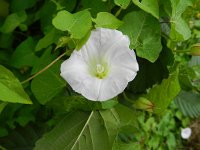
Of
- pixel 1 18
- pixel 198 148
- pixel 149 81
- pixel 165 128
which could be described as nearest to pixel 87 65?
pixel 149 81

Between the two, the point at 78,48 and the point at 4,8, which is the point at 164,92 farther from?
the point at 4,8

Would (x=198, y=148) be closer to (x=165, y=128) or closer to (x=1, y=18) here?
(x=165, y=128)

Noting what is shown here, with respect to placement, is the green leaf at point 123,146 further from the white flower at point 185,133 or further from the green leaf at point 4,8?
the white flower at point 185,133

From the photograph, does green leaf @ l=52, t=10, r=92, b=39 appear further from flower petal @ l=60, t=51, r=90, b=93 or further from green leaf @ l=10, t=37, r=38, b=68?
green leaf @ l=10, t=37, r=38, b=68

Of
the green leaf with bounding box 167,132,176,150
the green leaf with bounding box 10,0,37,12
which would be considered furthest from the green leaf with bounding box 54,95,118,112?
the green leaf with bounding box 167,132,176,150

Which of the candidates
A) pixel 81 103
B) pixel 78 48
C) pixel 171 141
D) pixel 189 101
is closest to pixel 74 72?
pixel 78 48

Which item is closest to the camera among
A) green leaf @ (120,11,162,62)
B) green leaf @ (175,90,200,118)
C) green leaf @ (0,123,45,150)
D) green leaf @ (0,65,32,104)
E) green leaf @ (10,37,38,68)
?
green leaf @ (0,65,32,104)
